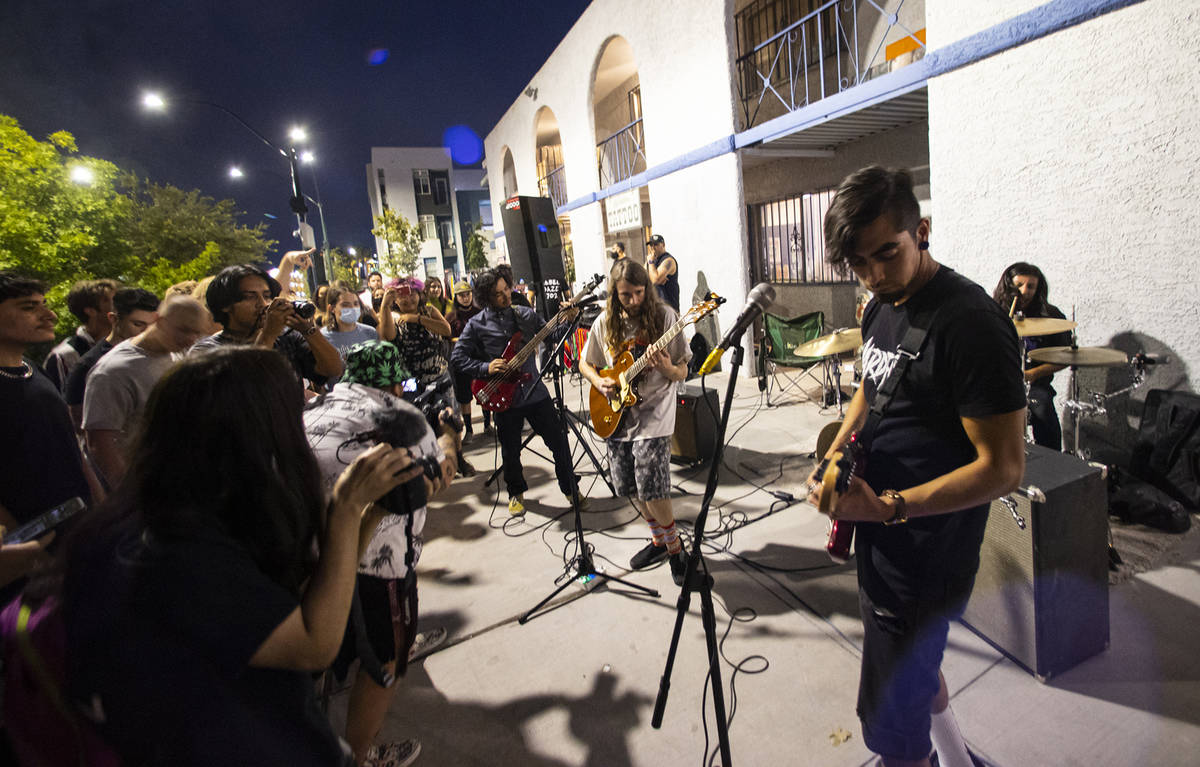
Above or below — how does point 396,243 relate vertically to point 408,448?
above

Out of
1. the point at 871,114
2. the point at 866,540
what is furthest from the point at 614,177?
the point at 866,540

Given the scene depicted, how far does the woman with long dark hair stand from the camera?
987mm

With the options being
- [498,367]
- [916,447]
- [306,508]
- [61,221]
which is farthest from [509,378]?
[61,221]

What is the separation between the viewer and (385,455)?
133 cm

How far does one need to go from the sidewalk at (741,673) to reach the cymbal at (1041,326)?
55.9 inches

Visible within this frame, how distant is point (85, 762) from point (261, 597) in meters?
0.43

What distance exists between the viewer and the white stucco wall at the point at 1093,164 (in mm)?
3566

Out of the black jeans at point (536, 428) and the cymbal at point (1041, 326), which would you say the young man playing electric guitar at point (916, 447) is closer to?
the cymbal at point (1041, 326)

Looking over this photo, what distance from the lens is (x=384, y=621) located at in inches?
77.7

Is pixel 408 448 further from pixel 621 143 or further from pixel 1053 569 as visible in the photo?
pixel 621 143

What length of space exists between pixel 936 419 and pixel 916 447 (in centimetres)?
10

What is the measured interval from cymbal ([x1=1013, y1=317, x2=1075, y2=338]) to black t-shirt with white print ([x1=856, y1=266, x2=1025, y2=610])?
8.69 ft

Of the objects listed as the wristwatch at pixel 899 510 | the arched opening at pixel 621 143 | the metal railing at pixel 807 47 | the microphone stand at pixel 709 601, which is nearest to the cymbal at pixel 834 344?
the microphone stand at pixel 709 601

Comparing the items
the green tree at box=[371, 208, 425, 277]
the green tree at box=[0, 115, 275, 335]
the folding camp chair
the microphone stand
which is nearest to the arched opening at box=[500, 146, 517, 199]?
the green tree at box=[371, 208, 425, 277]
